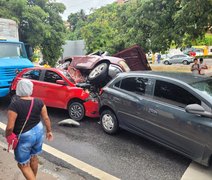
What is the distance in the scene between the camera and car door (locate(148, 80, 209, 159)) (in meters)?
4.10

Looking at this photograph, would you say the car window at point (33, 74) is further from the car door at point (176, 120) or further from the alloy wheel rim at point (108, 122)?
the car door at point (176, 120)

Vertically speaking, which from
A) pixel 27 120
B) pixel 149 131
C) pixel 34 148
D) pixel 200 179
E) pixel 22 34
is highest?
pixel 22 34

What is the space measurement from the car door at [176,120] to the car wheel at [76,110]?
2.51 m

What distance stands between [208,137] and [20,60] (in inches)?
295

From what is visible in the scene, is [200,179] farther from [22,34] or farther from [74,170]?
[22,34]

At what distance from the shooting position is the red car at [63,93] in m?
6.73

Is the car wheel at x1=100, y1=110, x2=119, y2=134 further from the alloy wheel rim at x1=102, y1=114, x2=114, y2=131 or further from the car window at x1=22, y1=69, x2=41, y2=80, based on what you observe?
the car window at x1=22, y1=69, x2=41, y2=80

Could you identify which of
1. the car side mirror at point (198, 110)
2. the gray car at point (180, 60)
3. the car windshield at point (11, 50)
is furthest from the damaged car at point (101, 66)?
the gray car at point (180, 60)

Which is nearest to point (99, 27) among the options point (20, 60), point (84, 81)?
point (20, 60)

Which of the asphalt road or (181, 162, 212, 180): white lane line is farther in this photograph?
the asphalt road

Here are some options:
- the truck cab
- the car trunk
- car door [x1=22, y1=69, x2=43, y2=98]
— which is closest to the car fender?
car door [x1=22, y1=69, x2=43, y2=98]

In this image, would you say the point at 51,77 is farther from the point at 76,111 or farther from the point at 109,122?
the point at 109,122

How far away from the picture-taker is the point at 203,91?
4324mm

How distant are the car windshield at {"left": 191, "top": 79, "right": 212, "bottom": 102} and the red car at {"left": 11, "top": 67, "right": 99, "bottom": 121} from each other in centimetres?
294
